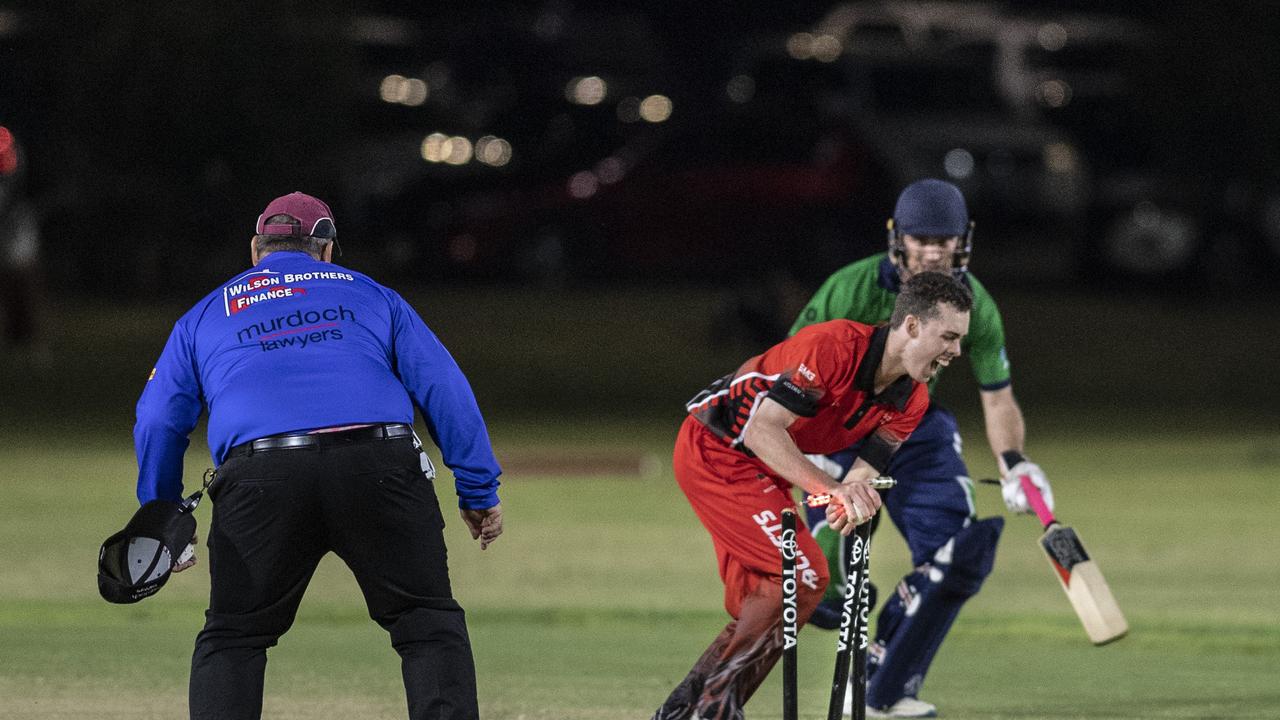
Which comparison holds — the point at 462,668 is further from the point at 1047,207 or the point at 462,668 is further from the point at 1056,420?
the point at 1047,207

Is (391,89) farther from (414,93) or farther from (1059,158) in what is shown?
(1059,158)

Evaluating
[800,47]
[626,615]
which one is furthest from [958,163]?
[626,615]

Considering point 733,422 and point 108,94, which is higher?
point 108,94

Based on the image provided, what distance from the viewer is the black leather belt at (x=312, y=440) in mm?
6316

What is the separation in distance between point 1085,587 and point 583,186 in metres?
15.9

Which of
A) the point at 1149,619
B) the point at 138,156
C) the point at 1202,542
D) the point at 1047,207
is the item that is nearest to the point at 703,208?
the point at 1047,207

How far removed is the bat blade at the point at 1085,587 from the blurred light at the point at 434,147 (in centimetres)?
1749

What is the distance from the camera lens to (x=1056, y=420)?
19.3 meters

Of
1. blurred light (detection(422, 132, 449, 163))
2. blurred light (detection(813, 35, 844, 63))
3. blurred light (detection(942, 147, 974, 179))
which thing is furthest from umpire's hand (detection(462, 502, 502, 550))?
blurred light (detection(813, 35, 844, 63))

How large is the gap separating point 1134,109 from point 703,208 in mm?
4869

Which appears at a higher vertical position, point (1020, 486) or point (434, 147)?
point (434, 147)

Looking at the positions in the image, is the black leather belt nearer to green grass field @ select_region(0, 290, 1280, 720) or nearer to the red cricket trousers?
the red cricket trousers

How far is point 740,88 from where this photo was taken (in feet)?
81.0

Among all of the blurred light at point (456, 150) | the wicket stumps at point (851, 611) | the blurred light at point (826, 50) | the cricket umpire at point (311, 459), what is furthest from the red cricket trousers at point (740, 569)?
the blurred light at point (826, 50)
